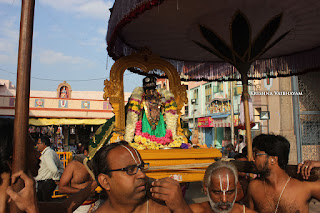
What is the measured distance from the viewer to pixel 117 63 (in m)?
4.72

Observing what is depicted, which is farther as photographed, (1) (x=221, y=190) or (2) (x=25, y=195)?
(1) (x=221, y=190)

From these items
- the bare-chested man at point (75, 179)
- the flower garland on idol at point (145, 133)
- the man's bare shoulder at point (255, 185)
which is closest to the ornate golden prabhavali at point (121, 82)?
the flower garland on idol at point (145, 133)

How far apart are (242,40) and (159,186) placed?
3580mm

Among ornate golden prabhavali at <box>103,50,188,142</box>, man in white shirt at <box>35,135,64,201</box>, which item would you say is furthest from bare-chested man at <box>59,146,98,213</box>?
Answer: man in white shirt at <box>35,135,64,201</box>

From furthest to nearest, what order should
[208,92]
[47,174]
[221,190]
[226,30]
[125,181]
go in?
A: [208,92], [226,30], [47,174], [221,190], [125,181]

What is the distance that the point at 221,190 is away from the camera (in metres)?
1.81

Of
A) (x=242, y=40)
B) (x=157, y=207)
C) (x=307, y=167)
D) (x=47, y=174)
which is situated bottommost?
(x=47, y=174)

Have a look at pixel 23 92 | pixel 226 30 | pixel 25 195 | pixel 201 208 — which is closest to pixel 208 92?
pixel 226 30

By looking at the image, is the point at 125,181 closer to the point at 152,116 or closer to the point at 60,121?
the point at 152,116

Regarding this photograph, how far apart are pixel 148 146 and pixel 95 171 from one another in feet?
8.35

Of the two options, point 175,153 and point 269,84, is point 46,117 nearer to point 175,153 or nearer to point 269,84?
point 269,84

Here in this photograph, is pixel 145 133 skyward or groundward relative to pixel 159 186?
skyward

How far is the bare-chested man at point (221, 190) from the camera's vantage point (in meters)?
1.81

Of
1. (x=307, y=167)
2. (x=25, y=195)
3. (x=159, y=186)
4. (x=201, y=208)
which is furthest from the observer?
(x=307, y=167)
